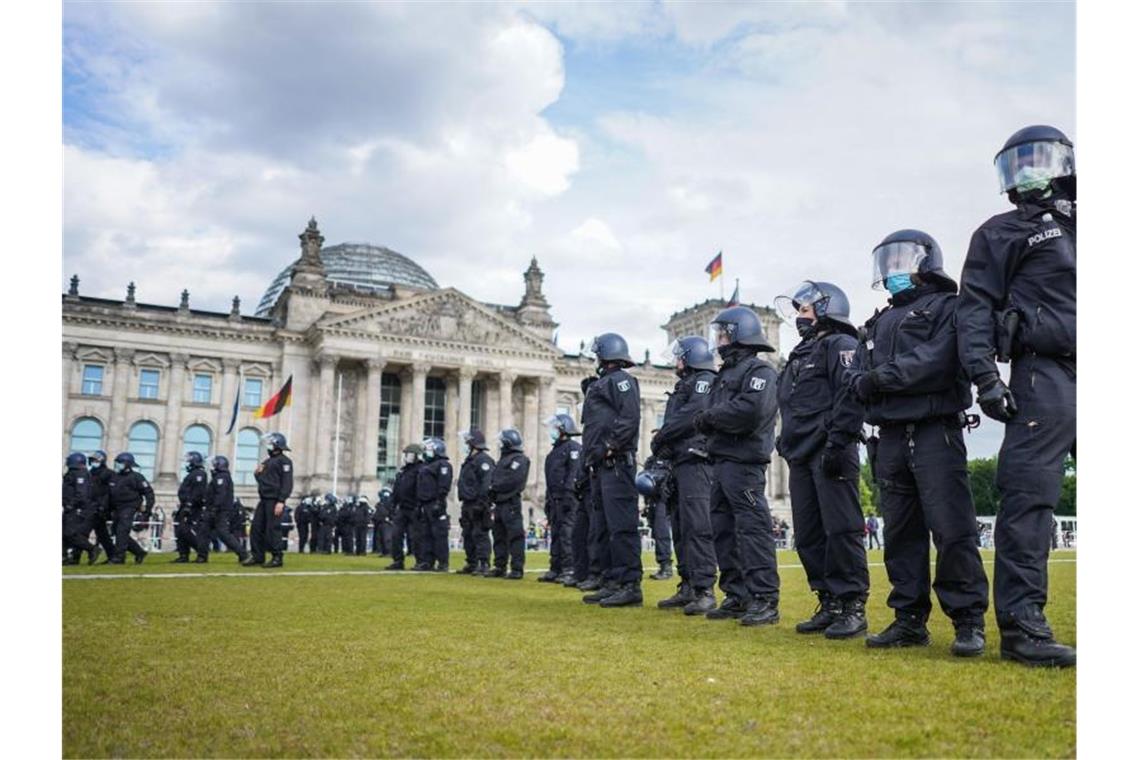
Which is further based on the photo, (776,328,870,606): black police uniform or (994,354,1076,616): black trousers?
(776,328,870,606): black police uniform

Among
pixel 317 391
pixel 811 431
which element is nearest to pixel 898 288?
pixel 811 431

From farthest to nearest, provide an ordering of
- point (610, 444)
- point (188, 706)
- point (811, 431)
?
point (610, 444) → point (811, 431) → point (188, 706)

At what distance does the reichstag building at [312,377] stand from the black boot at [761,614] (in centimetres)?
4471

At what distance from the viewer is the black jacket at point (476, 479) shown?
15781mm

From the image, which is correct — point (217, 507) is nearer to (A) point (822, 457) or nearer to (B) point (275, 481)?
(B) point (275, 481)

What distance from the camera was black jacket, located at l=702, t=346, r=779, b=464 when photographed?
7.84 meters

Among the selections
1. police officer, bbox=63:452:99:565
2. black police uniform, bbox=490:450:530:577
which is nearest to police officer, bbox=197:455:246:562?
police officer, bbox=63:452:99:565

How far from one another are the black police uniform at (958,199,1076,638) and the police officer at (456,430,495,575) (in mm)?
11214

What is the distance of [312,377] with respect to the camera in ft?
178

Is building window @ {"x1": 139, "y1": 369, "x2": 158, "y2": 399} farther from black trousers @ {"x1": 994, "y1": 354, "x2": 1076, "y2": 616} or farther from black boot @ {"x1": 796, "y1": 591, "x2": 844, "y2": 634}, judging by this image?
black trousers @ {"x1": 994, "y1": 354, "x2": 1076, "y2": 616}

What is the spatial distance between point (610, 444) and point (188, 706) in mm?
5916

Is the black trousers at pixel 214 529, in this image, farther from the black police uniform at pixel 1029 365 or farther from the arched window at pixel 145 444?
the arched window at pixel 145 444
